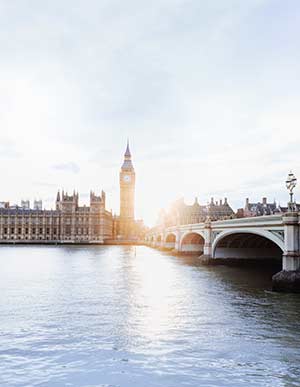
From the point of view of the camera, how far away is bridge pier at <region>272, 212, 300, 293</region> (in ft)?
80.5

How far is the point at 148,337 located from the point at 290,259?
42.8 feet

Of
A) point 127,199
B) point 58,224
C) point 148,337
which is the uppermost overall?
point 127,199

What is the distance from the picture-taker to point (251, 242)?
48.2 meters

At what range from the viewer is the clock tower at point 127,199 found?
17925cm

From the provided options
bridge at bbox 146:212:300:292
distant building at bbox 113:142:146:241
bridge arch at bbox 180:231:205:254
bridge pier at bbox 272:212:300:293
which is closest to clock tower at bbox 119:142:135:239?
distant building at bbox 113:142:146:241

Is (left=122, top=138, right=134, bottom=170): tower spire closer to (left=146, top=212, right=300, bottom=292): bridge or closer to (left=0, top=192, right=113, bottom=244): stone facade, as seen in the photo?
(left=0, top=192, right=113, bottom=244): stone facade

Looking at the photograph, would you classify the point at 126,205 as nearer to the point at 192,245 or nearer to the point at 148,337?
the point at 192,245

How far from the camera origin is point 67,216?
152 metres

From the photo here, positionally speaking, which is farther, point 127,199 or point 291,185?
point 127,199

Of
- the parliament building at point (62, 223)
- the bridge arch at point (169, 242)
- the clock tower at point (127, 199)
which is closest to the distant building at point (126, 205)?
the clock tower at point (127, 199)

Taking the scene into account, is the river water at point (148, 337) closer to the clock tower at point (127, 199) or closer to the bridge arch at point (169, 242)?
the bridge arch at point (169, 242)

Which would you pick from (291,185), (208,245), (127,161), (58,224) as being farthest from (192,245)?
(127,161)

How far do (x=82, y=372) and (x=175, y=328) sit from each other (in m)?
5.86

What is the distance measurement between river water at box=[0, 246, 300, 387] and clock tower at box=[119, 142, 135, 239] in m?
151
